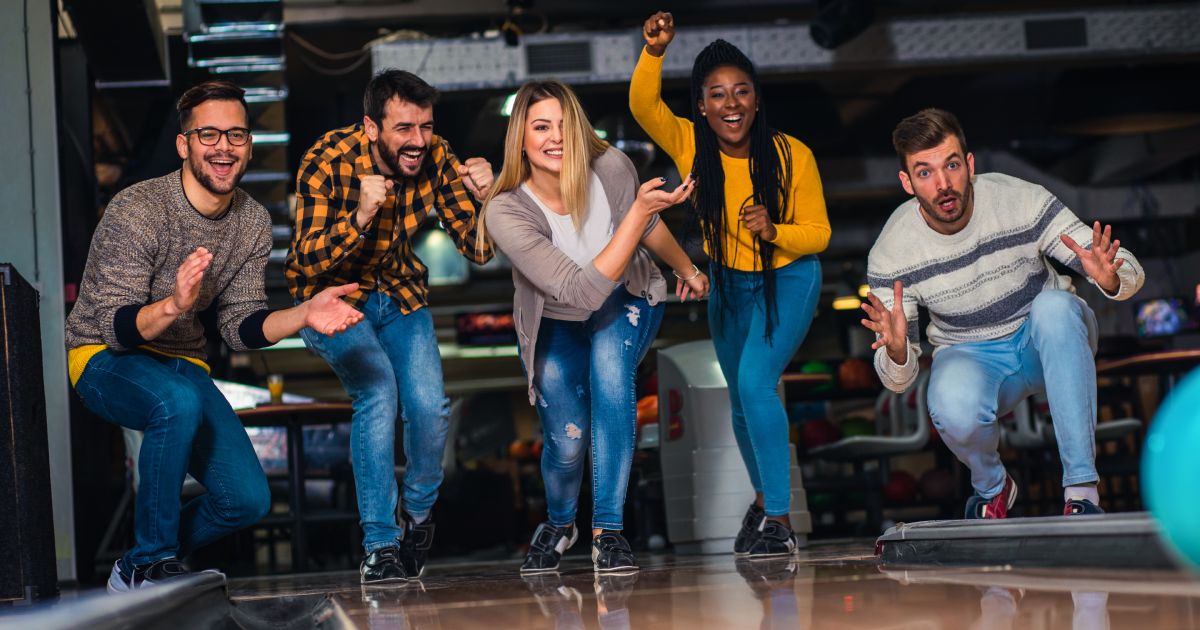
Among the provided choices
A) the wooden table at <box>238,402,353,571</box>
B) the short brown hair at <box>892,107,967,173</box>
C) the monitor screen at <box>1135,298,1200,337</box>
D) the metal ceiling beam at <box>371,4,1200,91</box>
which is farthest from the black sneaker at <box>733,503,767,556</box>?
the monitor screen at <box>1135,298,1200,337</box>

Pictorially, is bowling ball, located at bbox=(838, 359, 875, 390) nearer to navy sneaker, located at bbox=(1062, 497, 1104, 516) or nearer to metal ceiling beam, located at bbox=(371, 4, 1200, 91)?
metal ceiling beam, located at bbox=(371, 4, 1200, 91)

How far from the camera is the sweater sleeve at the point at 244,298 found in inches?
122

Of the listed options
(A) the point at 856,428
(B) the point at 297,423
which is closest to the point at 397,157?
(B) the point at 297,423

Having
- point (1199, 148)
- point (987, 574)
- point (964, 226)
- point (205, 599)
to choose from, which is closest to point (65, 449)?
point (205, 599)

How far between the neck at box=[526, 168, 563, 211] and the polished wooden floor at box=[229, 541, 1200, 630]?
3.16 ft

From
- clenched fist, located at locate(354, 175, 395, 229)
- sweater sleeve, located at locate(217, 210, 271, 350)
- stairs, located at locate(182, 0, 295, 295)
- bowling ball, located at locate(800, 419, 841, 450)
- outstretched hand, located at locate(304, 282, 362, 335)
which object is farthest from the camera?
bowling ball, located at locate(800, 419, 841, 450)

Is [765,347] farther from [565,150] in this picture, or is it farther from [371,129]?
[371,129]

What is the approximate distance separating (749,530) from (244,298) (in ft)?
5.33

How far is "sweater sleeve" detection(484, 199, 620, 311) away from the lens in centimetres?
293

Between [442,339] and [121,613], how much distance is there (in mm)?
14287

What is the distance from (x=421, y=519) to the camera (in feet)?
11.4

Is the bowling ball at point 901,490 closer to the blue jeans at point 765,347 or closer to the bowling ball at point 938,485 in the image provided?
the bowling ball at point 938,485

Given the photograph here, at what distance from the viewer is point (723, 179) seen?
3559 millimetres

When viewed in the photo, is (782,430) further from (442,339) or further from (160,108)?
(442,339)
